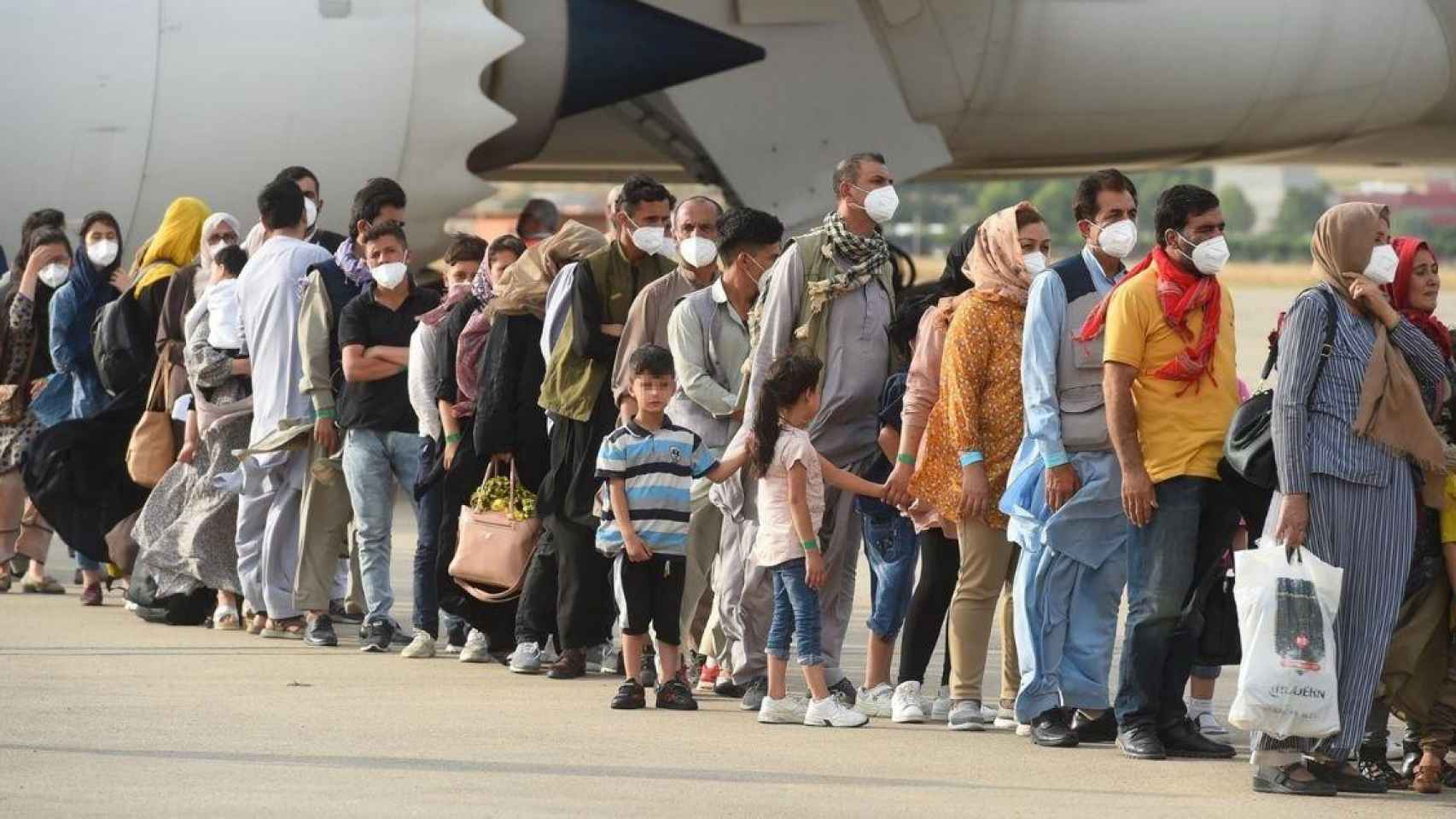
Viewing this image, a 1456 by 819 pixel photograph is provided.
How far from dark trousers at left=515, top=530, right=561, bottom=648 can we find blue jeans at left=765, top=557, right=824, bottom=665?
131cm

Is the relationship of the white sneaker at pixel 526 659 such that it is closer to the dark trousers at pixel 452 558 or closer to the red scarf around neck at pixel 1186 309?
the dark trousers at pixel 452 558

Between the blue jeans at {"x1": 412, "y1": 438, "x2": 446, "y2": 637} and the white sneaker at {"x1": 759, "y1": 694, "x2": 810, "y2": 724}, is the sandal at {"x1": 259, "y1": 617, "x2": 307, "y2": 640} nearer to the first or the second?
the blue jeans at {"x1": 412, "y1": 438, "x2": 446, "y2": 637}

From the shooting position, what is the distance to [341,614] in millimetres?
10508

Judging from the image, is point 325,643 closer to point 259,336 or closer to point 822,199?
point 259,336

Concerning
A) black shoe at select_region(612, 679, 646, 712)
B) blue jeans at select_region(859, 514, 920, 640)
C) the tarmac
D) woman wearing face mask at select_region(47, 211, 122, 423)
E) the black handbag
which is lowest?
the tarmac

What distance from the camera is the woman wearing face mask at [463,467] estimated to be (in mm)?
9047

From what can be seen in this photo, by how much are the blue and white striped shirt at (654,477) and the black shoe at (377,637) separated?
1751 mm

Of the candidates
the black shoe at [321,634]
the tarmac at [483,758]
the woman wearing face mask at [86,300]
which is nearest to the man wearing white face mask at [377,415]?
the black shoe at [321,634]

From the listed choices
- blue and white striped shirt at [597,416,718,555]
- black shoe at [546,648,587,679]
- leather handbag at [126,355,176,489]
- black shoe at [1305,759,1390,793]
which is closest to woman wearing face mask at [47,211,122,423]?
leather handbag at [126,355,176,489]

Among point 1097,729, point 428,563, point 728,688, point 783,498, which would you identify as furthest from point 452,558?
point 1097,729

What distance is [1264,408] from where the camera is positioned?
6.62m

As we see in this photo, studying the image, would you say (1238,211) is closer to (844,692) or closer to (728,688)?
(728,688)

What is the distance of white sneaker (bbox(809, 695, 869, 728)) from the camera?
7.51m

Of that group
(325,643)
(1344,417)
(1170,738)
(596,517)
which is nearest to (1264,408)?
(1344,417)
